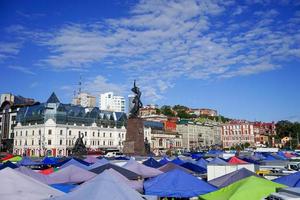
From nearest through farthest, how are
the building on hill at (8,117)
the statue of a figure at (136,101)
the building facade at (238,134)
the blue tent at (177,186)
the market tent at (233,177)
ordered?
the blue tent at (177,186), the market tent at (233,177), the statue of a figure at (136,101), the building on hill at (8,117), the building facade at (238,134)

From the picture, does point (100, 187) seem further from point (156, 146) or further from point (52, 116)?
point (156, 146)

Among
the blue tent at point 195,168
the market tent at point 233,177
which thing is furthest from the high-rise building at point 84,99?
the market tent at point 233,177

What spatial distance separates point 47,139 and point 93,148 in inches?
439

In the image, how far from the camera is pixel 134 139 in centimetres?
3256

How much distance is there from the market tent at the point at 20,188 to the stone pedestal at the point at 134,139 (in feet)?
81.0

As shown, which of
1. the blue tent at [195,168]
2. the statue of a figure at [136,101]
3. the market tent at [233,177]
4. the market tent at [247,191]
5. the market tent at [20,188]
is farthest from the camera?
the statue of a figure at [136,101]

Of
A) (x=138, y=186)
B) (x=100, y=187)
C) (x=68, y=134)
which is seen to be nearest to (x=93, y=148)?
(x=68, y=134)

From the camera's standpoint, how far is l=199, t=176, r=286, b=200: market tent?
7.95 metres

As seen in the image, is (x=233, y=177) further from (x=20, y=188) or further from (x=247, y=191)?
(x=20, y=188)

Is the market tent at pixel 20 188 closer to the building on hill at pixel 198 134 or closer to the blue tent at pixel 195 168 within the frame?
the blue tent at pixel 195 168

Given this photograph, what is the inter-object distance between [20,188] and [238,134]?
11092 centimetres

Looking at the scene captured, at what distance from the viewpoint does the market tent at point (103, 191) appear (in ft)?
19.4

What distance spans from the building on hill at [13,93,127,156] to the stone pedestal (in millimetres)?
37941

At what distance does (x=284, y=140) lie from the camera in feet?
394
